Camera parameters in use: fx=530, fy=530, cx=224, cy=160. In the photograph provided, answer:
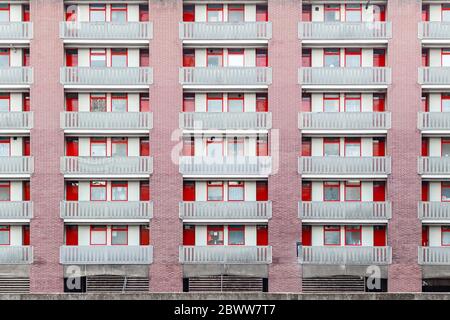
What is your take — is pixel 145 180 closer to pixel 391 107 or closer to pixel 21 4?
pixel 21 4

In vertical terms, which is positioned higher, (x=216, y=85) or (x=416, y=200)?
(x=216, y=85)

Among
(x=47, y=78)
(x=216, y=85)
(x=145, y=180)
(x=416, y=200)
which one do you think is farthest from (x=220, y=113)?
(x=416, y=200)

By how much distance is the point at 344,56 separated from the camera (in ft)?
95.1

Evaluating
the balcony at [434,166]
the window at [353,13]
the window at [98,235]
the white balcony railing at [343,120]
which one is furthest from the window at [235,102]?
the balcony at [434,166]

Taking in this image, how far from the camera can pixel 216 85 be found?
28.1 metres

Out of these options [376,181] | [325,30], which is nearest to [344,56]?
[325,30]

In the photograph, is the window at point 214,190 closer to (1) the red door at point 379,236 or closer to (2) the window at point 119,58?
(2) the window at point 119,58

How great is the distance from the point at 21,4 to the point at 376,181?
70.9 feet

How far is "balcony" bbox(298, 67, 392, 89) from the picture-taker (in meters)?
28.0

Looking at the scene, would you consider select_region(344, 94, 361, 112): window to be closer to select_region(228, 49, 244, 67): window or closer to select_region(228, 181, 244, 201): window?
select_region(228, 49, 244, 67): window

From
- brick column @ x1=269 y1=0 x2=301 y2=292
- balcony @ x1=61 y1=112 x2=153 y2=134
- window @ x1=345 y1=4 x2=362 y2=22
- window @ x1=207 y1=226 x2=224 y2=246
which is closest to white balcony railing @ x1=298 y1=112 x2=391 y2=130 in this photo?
brick column @ x1=269 y1=0 x2=301 y2=292

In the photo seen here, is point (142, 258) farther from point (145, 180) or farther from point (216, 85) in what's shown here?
point (216, 85)

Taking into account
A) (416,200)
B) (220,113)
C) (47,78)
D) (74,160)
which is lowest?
(416,200)

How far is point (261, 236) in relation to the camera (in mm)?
28672
